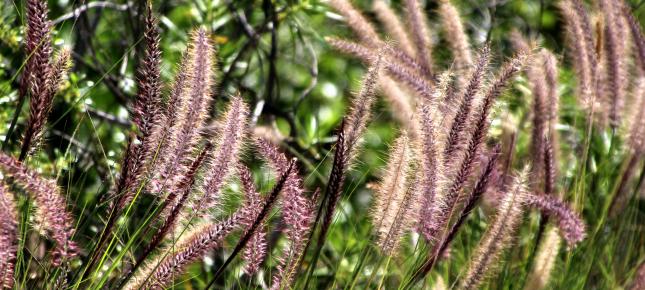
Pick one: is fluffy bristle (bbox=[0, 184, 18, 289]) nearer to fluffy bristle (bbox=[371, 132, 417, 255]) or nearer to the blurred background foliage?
fluffy bristle (bbox=[371, 132, 417, 255])

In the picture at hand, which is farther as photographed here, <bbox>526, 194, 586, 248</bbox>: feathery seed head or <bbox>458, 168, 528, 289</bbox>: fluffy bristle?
<bbox>526, 194, 586, 248</bbox>: feathery seed head

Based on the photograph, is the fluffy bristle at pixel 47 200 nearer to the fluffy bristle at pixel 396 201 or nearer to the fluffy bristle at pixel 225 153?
the fluffy bristle at pixel 225 153

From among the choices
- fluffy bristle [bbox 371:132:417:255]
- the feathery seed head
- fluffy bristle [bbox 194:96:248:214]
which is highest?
fluffy bristle [bbox 194:96:248:214]

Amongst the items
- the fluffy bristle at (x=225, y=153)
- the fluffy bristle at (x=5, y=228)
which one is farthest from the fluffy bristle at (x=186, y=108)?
the fluffy bristle at (x=5, y=228)

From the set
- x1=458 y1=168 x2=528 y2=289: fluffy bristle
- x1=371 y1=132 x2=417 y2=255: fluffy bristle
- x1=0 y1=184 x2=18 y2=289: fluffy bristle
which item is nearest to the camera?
x1=0 y1=184 x2=18 y2=289: fluffy bristle

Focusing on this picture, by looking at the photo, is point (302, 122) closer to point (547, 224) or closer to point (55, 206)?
point (547, 224)

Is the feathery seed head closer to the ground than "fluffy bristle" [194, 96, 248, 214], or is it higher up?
closer to the ground

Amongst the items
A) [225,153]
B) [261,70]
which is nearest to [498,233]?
[225,153]

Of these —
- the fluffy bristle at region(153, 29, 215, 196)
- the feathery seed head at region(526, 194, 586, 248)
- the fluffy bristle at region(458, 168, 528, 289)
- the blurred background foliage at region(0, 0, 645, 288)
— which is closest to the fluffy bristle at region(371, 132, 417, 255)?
the fluffy bristle at region(458, 168, 528, 289)

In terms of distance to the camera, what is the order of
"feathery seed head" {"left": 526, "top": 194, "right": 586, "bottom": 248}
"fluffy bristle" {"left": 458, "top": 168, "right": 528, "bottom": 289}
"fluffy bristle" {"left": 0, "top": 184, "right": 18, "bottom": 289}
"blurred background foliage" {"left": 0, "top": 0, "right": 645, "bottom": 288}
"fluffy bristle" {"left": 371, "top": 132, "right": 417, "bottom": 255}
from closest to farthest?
1. "fluffy bristle" {"left": 0, "top": 184, "right": 18, "bottom": 289}
2. "fluffy bristle" {"left": 371, "top": 132, "right": 417, "bottom": 255}
3. "fluffy bristle" {"left": 458, "top": 168, "right": 528, "bottom": 289}
4. "feathery seed head" {"left": 526, "top": 194, "right": 586, "bottom": 248}
5. "blurred background foliage" {"left": 0, "top": 0, "right": 645, "bottom": 288}

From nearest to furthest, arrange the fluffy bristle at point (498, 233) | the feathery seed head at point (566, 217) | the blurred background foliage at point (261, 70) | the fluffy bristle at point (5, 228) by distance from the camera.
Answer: the fluffy bristle at point (5, 228) → the fluffy bristle at point (498, 233) → the feathery seed head at point (566, 217) → the blurred background foliage at point (261, 70)

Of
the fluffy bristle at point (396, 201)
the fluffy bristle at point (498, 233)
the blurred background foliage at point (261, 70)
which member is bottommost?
the blurred background foliage at point (261, 70)
